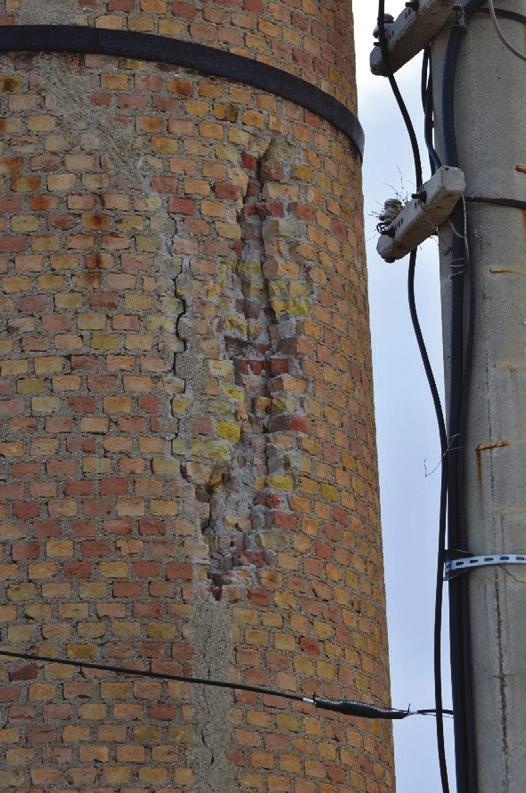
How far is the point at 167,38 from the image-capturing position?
8.77 m

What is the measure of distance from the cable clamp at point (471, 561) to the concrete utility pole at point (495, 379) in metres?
0.02

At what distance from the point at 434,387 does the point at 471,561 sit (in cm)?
82

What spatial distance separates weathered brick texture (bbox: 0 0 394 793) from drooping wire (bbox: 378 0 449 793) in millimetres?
1409

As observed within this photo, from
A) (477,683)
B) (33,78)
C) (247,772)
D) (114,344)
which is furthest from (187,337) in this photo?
(477,683)

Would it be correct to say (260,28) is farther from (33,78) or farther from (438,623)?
(438,623)

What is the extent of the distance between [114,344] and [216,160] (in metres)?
1.07

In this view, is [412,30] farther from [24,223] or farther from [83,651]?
[83,651]

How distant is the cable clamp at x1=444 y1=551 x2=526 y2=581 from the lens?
629 cm

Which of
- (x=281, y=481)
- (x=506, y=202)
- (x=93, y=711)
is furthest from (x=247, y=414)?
(x=506, y=202)

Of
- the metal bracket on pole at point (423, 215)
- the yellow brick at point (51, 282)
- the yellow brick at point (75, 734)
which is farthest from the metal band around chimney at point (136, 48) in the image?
the yellow brick at point (75, 734)

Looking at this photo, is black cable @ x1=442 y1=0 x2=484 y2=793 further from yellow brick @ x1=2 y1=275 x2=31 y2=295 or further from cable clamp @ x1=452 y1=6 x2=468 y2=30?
yellow brick @ x1=2 y1=275 x2=31 y2=295

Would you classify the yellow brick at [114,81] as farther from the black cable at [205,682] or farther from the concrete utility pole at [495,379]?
the black cable at [205,682]

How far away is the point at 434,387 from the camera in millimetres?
6918

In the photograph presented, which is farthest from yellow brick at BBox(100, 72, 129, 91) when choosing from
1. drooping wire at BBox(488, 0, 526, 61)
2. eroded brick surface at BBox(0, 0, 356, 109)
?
drooping wire at BBox(488, 0, 526, 61)
